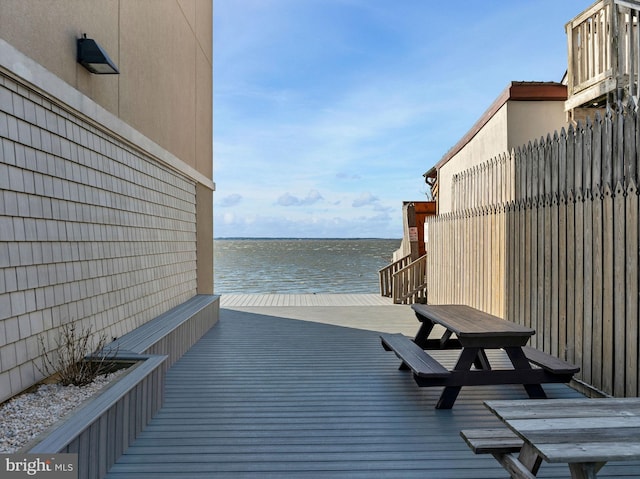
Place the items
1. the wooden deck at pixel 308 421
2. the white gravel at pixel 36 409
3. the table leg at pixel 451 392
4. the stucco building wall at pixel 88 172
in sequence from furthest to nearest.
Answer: the table leg at pixel 451 392, the stucco building wall at pixel 88 172, the wooden deck at pixel 308 421, the white gravel at pixel 36 409

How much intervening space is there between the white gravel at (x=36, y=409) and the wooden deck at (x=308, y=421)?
491 millimetres

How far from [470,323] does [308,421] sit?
5.54 feet

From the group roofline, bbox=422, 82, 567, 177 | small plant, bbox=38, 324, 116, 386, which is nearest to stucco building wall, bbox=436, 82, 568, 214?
roofline, bbox=422, 82, 567, 177

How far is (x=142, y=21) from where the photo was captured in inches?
257

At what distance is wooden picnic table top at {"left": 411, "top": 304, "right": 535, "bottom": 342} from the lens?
4.26 meters

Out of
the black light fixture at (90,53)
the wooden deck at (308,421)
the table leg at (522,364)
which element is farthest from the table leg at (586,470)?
the black light fixture at (90,53)

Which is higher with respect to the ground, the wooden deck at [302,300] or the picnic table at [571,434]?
the picnic table at [571,434]

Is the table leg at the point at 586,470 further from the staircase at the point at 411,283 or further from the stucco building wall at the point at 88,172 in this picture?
the staircase at the point at 411,283

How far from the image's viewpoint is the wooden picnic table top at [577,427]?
212 cm

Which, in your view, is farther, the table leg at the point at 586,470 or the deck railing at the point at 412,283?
the deck railing at the point at 412,283

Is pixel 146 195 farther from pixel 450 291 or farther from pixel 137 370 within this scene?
pixel 450 291

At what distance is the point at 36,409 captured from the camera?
3391 millimetres

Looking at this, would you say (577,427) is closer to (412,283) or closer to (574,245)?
(574,245)

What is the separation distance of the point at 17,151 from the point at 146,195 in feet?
10.2
